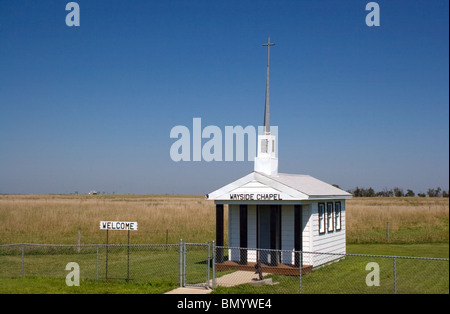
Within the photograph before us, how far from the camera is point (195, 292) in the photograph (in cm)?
1438

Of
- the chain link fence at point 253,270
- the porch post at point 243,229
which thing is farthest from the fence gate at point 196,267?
the porch post at point 243,229

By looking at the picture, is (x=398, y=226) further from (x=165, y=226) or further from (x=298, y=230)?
(x=298, y=230)

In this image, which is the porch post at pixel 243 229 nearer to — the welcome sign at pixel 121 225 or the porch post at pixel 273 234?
the porch post at pixel 273 234

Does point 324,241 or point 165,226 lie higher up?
point 324,241

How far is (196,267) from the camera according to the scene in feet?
68.8

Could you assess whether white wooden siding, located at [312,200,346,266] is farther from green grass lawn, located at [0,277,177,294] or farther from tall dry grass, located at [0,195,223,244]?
tall dry grass, located at [0,195,223,244]

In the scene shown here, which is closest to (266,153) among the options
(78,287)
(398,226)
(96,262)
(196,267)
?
(196,267)

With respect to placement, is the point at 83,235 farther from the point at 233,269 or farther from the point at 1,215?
the point at 233,269

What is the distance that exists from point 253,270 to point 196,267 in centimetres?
296

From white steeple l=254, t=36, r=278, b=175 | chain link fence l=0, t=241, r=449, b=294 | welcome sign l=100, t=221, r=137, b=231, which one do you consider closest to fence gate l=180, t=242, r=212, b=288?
chain link fence l=0, t=241, r=449, b=294

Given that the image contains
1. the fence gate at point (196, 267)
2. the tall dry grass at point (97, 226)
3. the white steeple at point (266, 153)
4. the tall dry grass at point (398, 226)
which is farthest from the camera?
the tall dry grass at point (398, 226)

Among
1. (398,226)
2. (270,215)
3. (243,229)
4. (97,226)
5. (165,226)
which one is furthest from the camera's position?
(398,226)

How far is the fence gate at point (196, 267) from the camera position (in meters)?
15.4
